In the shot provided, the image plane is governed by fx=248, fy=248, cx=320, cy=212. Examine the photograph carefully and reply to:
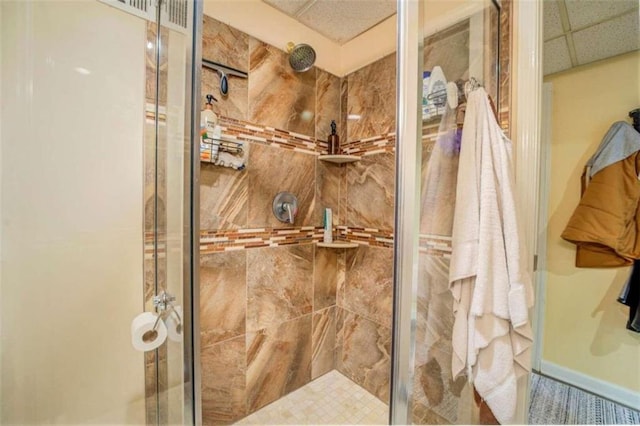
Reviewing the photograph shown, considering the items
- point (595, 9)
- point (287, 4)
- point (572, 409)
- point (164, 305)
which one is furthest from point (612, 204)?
point (164, 305)

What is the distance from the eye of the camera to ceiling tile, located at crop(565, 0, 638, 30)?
109 centimetres

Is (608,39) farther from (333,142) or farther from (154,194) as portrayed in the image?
(154,194)

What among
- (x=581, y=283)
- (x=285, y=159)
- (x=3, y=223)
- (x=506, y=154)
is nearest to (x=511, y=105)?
(x=506, y=154)

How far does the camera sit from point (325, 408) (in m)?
1.42

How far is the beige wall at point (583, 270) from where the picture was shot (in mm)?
1441

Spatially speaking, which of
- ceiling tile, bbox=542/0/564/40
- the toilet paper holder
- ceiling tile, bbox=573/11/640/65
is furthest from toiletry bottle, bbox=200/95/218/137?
ceiling tile, bbox=573/11/640/65

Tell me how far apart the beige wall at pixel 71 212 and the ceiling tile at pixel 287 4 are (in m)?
0.75

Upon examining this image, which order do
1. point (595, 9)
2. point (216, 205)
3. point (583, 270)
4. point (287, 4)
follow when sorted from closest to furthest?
point (595, 9) → point (216, 205) → point (287, 4) → point (583, 270)

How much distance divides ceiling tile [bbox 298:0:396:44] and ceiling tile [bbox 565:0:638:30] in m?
0.82

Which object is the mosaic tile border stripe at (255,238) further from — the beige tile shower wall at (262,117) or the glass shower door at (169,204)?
the glass shower door at (169,204)

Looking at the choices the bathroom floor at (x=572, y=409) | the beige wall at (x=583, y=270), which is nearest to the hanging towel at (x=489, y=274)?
the bathroom floor at (x=572, y=409)

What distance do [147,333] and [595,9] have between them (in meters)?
2.27

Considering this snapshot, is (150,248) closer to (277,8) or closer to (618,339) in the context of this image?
(277,8)

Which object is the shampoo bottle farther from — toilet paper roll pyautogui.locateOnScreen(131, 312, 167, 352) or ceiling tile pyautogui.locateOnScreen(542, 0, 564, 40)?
ceiling tile pyautogui.locateOnScreen(542, 0, 564, 40)
